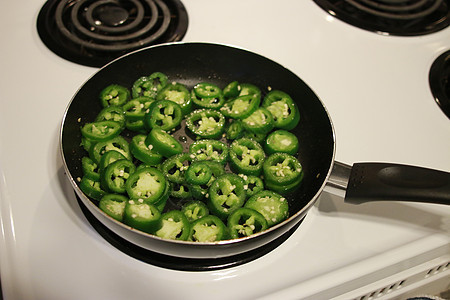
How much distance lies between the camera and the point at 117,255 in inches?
28.9

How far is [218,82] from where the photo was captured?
40.6 inches

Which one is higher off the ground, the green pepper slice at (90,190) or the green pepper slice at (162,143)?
the green pepper slice at (162,143)

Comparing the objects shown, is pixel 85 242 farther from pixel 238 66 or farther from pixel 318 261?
pixel 238 66

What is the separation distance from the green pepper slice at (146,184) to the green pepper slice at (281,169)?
0.20 m

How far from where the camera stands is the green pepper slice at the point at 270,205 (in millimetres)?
771

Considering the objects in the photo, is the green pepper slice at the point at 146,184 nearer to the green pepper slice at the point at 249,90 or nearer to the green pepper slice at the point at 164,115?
the green pepper slice at the point at 164,115

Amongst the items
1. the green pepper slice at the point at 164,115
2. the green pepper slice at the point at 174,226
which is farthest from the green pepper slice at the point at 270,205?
the green pepper slice at the point at 164,115

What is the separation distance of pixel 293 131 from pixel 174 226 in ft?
1.20

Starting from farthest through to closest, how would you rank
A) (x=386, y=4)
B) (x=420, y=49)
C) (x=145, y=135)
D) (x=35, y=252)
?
(x=386, y=4), (x=420, y=49), (x=145, y=135), (x=35, y=252)

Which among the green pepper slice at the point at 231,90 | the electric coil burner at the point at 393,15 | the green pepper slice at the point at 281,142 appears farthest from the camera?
the electric coil burner at the point at 393,15

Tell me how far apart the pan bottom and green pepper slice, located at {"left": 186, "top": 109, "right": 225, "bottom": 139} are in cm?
27

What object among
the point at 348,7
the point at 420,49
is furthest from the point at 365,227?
the point at 348,7

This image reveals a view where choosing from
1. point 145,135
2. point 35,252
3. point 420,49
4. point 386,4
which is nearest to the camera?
point 35,252

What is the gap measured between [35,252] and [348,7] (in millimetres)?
997
